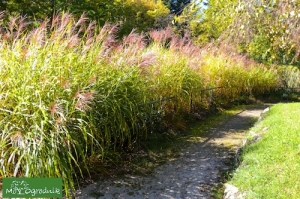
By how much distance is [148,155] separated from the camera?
186 inches

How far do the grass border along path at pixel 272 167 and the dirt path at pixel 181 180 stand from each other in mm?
430

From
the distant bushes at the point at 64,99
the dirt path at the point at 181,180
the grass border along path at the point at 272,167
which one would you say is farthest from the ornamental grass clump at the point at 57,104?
the grass border along path at the point at 272,167

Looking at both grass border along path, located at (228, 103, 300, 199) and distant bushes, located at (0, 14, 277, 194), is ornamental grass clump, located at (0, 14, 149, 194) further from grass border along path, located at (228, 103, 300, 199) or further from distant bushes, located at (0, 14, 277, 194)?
grass border along path, located at (228, 103, 300, 199)

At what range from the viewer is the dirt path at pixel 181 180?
3.38 m

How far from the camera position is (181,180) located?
3.82 meters

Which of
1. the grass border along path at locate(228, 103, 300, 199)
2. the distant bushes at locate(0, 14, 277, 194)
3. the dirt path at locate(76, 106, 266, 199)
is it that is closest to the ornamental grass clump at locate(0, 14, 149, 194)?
the distant bushes at locate(0, 14, 277, 194)

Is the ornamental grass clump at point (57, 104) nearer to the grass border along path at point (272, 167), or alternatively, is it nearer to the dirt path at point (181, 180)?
the dirt path at point (181, 180)

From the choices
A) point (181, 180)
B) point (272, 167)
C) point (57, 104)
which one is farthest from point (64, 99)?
point (272, 167)

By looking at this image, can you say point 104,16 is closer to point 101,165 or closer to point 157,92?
point 157,92

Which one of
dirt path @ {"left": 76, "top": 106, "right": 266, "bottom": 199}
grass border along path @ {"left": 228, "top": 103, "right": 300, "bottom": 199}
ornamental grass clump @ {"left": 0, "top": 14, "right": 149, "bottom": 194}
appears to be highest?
Result: ornamental grass clump @ {"left": 0, "top": 14, "right": 149, "bottom": 194}

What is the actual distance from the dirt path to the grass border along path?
43 centimetres

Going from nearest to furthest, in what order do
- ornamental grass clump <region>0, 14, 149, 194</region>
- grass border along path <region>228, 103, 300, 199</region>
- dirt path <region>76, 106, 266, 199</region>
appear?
1. ornamental grass clump <region>0, 14, 149, 194</region>
2. grass border along path <region>228, 103, 300, 199</region>
3. dirt path <region>76, 106, 266, 199</region>

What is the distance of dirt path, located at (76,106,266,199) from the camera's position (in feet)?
11.1

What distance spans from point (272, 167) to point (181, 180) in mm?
1165
